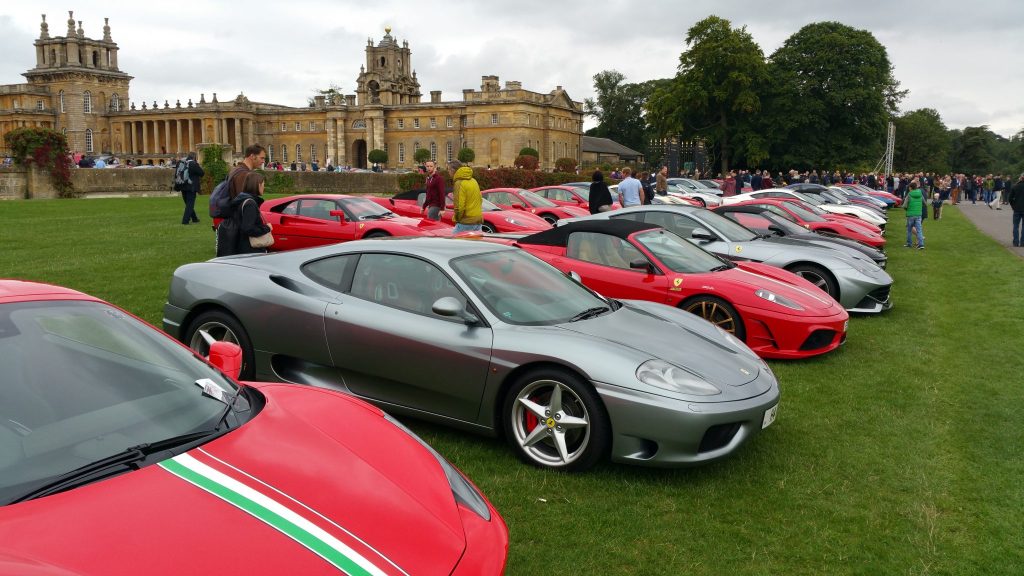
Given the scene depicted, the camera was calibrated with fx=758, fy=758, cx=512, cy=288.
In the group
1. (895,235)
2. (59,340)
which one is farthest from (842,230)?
(59,340)

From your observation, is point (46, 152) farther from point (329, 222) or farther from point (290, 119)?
point (290, 119)

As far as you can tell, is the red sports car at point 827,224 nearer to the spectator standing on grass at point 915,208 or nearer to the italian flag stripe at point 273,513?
the spectator standing on grass at point 915,208

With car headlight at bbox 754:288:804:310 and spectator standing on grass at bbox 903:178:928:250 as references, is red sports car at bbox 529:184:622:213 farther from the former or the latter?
car headlight at bbox 754:288:804:310

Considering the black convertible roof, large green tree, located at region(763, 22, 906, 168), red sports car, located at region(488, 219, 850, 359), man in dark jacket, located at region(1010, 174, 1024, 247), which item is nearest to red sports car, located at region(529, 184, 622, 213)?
man in dark jacket, located at region(1010, 174, 1024, 247)

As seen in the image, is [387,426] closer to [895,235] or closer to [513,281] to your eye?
[513,281]

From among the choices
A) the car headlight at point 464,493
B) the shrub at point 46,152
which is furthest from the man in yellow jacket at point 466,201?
the shrub at point 46,152

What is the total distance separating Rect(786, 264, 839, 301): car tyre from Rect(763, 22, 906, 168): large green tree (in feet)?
178

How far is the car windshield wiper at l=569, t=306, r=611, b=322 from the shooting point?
17.5ft

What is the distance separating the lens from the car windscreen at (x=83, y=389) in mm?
2352

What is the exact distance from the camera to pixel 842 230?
1577 centimetres

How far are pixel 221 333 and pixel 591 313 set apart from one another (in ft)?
9.83

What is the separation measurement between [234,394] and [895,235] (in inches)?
913

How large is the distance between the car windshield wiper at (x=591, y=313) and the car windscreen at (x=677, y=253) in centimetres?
261

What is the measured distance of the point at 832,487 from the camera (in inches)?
188
